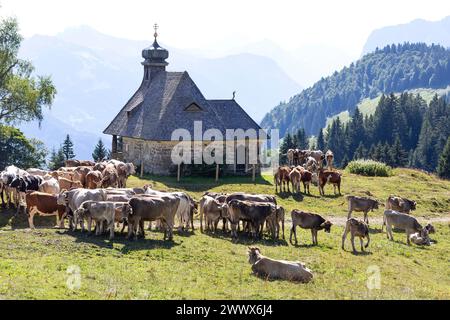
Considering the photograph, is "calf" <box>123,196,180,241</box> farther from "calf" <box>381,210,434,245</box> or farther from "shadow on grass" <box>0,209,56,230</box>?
"calf" <box>381,210,434,245</box>

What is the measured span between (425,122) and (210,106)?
12391 cm

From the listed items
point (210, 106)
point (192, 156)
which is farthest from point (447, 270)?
point (210, 106)

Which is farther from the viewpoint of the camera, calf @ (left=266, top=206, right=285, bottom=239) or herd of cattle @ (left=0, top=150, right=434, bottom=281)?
calf @ (left=266, top=206, right=285, bottom=239)

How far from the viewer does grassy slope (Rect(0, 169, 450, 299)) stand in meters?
18.5

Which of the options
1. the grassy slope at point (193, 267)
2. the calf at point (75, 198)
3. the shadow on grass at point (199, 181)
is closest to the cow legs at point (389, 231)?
the grassy slope at point (193, 267)

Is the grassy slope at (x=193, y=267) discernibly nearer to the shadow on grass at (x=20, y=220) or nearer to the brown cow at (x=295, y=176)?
the shadow on grass at (x=20, y=220)

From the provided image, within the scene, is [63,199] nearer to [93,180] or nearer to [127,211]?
[127,211]

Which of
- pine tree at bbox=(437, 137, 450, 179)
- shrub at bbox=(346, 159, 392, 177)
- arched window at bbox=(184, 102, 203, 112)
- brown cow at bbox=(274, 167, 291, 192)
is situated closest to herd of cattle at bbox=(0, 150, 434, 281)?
brown cow at bbox=(274, 167, 291, 192)

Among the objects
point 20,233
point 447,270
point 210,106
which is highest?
point 210,106

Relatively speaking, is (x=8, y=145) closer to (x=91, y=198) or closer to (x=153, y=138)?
(x=153, y=138)

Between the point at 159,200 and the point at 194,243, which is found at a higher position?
the point at 159,200

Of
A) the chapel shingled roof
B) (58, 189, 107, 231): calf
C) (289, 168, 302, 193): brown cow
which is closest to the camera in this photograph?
(58, 189, 107, 231): calf

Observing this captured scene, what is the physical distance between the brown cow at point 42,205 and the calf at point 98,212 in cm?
318
